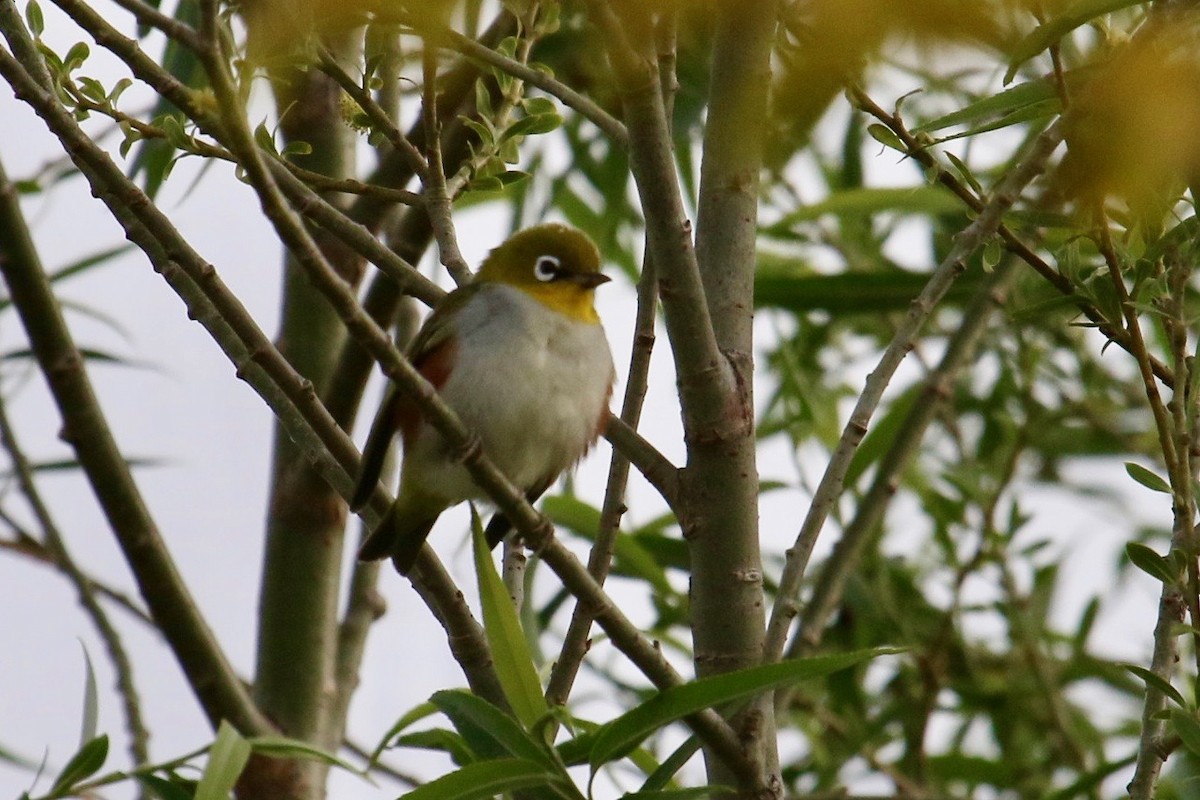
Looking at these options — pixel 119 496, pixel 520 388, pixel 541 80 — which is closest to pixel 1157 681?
pixel 541 80

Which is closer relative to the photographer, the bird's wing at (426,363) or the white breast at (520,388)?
the bird's wing at (426,363)

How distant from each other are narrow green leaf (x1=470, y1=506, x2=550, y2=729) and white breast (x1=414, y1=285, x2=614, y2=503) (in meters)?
1.33

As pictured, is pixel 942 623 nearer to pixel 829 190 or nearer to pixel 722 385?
pixel 829 190

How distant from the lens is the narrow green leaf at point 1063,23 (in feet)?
5.93

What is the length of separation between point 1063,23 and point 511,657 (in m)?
1.23

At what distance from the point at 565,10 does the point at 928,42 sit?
3.30 meters

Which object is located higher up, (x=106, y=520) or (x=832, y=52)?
(x=106, y=520)

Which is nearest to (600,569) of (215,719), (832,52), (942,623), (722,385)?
(722,385)

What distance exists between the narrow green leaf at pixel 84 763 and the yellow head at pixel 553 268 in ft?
5.80

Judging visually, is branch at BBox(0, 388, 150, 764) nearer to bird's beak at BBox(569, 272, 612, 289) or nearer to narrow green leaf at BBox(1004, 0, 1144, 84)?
bird's beak at BBox(569, 272, 612, 289)

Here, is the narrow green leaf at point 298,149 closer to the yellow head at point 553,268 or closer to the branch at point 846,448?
the branch at point 846,448

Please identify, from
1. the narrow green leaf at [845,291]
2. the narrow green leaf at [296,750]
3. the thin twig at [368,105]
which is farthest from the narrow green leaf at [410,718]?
the narrow green leaf at [845,291]

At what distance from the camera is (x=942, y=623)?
520 centimetres

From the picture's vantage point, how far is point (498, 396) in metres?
3.92
